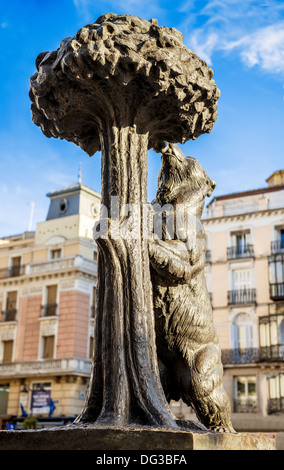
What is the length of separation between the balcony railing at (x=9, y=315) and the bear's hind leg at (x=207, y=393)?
25633 millimetres

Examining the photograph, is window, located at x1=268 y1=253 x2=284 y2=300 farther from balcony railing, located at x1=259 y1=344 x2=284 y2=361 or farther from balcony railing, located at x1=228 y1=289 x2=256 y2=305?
balcony railing, located at x1=259 y1=344 x2=284 y2=361

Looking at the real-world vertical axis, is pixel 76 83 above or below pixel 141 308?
above

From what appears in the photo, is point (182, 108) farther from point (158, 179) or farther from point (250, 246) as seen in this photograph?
point (250, 246)

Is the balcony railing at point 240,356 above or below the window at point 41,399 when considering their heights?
above

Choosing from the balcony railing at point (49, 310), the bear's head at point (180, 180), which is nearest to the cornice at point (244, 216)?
the balcony railing at point (49, 310)

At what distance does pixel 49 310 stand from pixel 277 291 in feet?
37.3

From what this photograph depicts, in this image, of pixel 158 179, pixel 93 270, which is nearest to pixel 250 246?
pixel 93 270

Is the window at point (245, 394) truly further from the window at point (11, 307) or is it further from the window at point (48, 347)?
the window at point (11, 307)

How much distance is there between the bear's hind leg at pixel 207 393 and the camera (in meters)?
3.96

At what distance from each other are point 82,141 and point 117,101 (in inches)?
27.8

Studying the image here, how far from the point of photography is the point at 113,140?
4035 mm

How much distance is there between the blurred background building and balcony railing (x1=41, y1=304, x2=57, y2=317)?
5 centimetres

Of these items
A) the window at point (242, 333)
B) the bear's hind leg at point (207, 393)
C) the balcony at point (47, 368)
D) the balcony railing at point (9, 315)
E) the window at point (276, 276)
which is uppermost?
the window at point (276, 276)

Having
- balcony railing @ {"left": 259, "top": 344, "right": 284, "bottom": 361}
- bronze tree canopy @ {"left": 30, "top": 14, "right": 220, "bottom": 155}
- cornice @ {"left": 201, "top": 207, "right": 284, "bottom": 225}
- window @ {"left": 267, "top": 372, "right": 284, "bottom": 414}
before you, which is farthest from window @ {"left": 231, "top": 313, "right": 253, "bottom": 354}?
bronze tree canopy @ {"left": 30, "top": 14, "right": 220, "bottom": 155}
